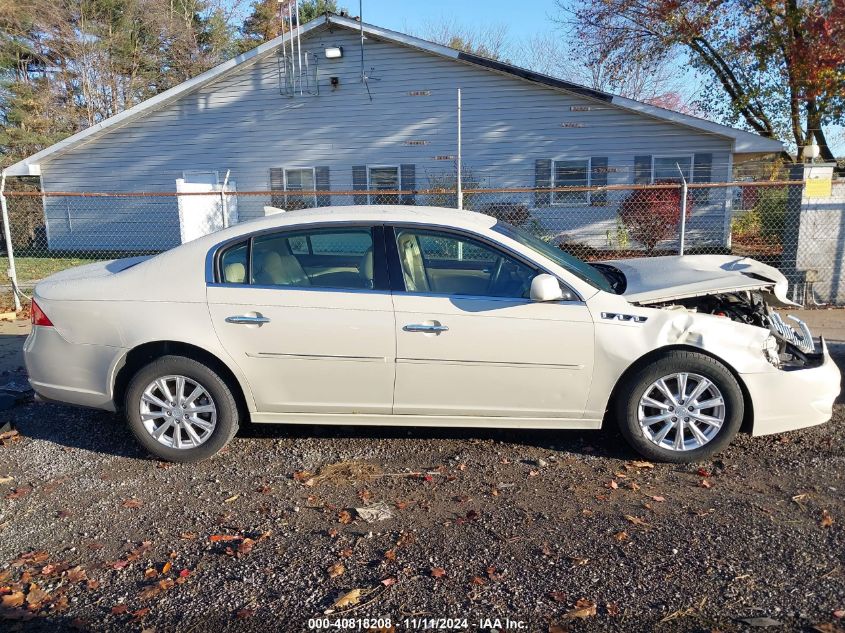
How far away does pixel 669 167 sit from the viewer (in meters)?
15.3

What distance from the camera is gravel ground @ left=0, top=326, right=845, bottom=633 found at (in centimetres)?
284

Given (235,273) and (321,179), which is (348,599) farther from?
(321,179)

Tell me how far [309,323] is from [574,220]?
12591 mm

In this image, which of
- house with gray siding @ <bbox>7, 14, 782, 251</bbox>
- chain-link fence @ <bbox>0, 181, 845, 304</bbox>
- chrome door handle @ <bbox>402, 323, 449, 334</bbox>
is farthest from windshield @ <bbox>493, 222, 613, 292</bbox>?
house with gray siding @ <bbox>7, 14, 782, 251</bbox>

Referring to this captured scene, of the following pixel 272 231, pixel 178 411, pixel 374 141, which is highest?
pixel 374 141

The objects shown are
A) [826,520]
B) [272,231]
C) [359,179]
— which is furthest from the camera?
[359,179]

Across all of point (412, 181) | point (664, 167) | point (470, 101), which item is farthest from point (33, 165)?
point (664, 167)

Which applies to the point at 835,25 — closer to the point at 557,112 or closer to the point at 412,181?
the point at 557,112

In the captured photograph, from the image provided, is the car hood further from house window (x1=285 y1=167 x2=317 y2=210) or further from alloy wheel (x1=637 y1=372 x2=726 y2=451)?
house window (x1=285 y1=167 x2=317 y2=210)

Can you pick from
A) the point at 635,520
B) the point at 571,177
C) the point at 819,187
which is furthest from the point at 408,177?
the point at 635,520

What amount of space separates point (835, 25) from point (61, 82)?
30.7 m

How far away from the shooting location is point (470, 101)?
16.1 m

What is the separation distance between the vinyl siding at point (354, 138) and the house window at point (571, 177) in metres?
0.18

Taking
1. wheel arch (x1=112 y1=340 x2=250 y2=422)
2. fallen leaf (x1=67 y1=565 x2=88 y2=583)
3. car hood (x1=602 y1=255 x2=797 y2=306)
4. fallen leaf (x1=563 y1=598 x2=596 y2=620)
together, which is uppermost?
car hood (x1=602 y1=255 x2=797 y2=306)
